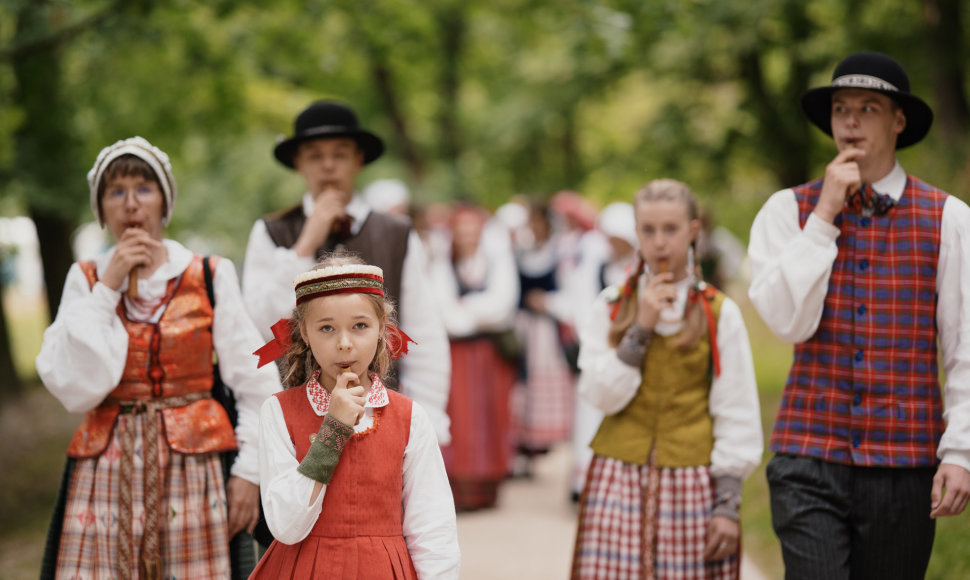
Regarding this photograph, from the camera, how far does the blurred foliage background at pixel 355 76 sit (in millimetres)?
8312

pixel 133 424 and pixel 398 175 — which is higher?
pixel 398 175

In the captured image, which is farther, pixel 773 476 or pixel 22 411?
pixel 22 411

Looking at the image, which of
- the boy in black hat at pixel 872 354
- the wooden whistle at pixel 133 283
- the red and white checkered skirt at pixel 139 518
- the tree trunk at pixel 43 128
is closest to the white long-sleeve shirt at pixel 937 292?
the boy in black hat at pixel 872 354

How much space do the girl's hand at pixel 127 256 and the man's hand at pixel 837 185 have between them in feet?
7.72

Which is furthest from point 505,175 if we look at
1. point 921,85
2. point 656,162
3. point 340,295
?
point 340,295

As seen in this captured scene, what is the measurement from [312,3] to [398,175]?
35.3ft

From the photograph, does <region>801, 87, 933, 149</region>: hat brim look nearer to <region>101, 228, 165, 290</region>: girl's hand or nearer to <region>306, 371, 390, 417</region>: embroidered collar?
<region>306, 371, 390, 417</region>: embroidered collar

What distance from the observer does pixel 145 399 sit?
3854 mm

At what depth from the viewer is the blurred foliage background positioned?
8312 millimetres

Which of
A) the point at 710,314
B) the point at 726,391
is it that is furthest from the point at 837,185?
the point at 726,391

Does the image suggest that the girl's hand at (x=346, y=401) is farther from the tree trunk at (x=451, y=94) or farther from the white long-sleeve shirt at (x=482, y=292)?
the tree trunk at (x=451, y=94)

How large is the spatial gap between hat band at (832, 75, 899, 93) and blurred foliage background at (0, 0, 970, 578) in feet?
10.3

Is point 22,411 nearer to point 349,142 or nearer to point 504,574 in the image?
point 504,574

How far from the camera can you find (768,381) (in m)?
13.1
